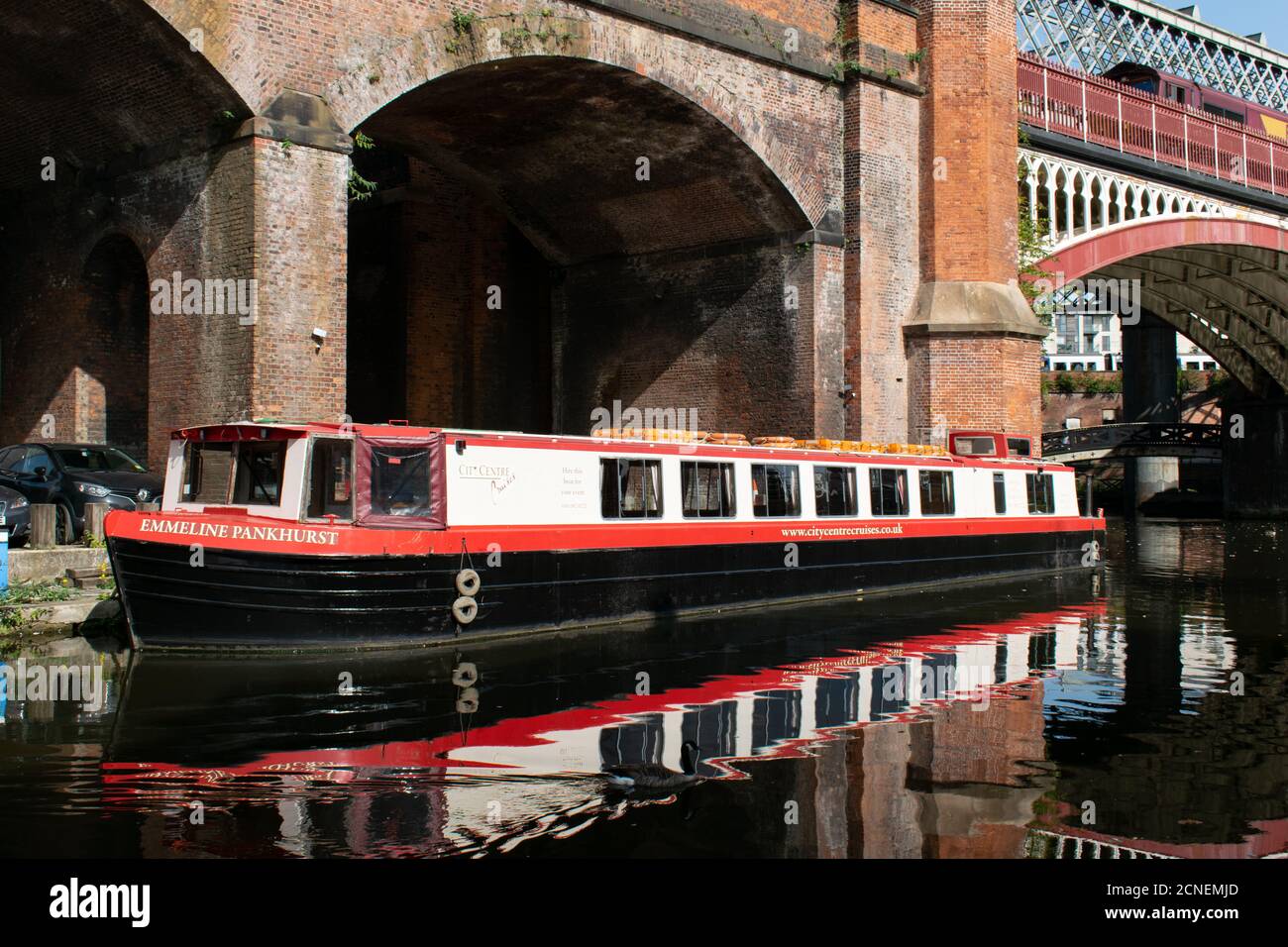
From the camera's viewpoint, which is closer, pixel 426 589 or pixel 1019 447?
pixel 426 589

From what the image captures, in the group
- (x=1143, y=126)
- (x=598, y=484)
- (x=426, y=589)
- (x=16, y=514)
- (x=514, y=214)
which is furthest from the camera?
(x=1143, y=126)

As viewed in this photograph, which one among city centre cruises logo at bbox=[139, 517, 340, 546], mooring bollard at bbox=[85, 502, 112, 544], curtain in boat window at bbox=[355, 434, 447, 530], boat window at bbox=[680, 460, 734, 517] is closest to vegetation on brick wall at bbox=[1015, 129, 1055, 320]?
boat window at bbox=[680, 460, 734, 517]

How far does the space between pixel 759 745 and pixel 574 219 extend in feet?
51.4

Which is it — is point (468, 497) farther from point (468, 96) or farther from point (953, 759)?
point (468, 96)

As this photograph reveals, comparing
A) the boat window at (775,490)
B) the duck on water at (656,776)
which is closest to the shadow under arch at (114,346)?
the boat window at (775,490)

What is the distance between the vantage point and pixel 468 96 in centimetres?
1767

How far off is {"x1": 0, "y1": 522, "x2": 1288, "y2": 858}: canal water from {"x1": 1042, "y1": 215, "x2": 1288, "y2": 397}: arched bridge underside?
49.2 feet

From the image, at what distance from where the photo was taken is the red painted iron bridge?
25.2 m

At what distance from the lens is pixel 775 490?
15789 mm

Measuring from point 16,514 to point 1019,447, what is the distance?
47.9 feet

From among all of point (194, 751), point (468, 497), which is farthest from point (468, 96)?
point (194, 751)
